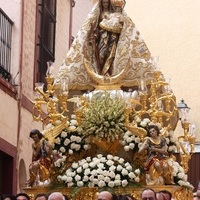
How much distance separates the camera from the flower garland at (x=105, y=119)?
14453 millimetres

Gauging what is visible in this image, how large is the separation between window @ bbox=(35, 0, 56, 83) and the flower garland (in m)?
7.27

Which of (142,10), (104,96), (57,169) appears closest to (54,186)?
(57,169)

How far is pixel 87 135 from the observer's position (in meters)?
14.6

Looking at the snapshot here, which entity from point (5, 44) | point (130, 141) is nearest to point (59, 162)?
point (130, 141)

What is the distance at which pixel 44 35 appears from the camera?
23.0m

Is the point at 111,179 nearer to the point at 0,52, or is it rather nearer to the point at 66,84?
the point at 66,84

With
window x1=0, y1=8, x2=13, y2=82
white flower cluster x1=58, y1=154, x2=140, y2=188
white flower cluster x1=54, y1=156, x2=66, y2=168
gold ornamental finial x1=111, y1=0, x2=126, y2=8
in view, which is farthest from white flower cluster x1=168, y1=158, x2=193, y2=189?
window x1=0, y1=8, x2=13, y2=82

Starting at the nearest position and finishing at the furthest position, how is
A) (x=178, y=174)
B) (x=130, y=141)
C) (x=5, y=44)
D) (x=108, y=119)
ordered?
(x=130, y=141), (x=108, y=119), (x=178, y=174), (x=5, y=44)

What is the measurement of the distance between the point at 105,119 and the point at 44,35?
345 inches

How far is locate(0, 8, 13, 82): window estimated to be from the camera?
19.6 meters

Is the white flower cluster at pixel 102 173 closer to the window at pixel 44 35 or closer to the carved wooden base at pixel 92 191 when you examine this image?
the carved wooden base at pixel 92 191

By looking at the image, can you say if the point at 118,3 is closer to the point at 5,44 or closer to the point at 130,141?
the point at 130,141

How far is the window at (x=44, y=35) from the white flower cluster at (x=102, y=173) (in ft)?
25.2

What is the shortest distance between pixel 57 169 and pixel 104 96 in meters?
1.24
